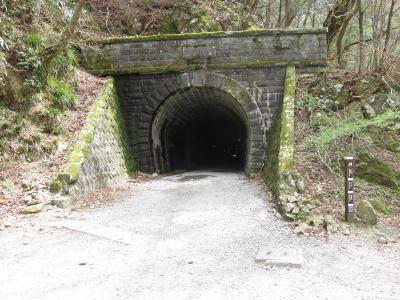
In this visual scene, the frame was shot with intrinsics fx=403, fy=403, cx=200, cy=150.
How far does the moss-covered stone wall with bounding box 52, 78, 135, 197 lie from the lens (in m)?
8.00

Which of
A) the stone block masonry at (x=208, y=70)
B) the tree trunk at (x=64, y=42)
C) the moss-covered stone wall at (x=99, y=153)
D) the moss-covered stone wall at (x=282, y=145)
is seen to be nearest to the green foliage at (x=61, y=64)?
the tree trunk at (x=64, y=42)

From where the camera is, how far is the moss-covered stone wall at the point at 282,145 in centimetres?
847

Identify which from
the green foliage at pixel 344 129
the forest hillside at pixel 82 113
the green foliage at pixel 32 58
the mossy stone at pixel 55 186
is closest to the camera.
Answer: the mossy stone at pixel 55 186

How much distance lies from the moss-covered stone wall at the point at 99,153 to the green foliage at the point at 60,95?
598 millimetres

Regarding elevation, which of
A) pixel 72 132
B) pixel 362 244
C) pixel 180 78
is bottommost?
pixel 362 244

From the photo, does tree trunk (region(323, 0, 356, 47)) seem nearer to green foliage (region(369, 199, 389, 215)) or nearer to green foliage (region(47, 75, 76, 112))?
green foliage (region(369, 199, 389, 215))

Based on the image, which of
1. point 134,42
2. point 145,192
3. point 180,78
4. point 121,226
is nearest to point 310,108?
point 180,78

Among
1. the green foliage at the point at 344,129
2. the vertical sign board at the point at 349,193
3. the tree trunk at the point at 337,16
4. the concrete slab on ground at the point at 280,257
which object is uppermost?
the tree trunk at the point at 337,16

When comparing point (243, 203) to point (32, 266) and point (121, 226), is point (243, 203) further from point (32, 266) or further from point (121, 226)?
point (32, 266)

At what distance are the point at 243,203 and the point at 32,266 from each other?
4422mm

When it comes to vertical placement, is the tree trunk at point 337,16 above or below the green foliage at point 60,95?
above

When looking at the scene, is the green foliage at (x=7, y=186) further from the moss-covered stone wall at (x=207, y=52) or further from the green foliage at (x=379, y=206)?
the green foliage at (x=379, y=206)

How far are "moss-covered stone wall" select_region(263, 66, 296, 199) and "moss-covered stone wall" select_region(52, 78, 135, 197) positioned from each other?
3.94 m

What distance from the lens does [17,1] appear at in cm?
987
